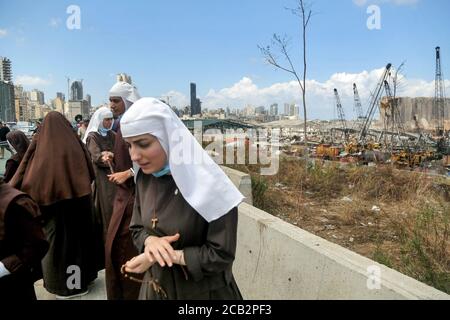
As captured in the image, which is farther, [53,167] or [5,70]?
[5,70]

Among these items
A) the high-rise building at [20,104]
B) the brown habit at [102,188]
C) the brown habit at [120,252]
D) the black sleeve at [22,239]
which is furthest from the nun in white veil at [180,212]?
the high-rise building at [20,104]

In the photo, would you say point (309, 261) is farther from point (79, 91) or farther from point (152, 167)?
point (79, 91)

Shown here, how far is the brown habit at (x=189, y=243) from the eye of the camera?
1521mm

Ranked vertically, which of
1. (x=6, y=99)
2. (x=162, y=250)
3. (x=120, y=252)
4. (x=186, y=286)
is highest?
(x=6, y=99)

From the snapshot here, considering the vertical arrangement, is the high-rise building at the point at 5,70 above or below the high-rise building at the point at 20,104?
above

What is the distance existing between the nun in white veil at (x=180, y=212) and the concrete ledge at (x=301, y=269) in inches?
33.3

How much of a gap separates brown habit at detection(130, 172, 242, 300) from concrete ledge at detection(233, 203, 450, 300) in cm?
80

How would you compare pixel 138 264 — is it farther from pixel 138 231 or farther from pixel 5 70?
pixel 5 70

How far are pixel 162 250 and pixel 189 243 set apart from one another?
150 mm

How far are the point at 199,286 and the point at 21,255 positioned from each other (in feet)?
3.38

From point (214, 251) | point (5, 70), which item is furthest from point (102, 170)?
point (5, 70)

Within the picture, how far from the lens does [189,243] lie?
159 cm

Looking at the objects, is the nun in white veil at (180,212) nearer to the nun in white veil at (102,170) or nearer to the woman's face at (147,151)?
the woman's face at (147,151)

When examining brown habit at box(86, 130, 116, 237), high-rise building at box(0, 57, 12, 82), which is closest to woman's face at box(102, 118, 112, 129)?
brown habit at box(86, 130, 116, 237)
